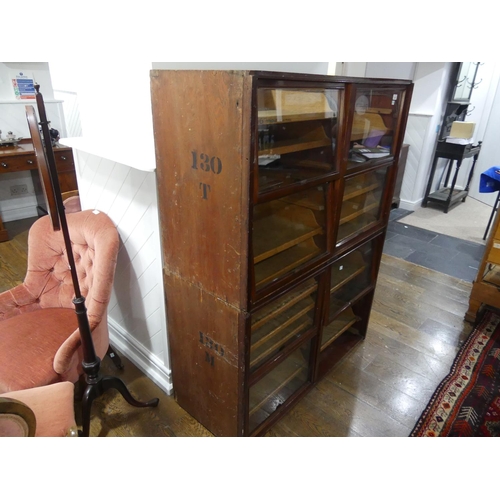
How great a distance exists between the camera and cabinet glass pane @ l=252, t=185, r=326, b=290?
1391mm

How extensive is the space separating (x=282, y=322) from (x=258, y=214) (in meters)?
0.48

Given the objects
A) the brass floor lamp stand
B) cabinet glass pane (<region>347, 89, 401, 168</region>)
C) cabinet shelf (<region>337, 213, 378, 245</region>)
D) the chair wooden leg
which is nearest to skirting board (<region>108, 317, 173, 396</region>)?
the brass floor lamp stand

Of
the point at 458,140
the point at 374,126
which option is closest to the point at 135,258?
the point at 374,126

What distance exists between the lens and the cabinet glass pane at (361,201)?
5.69 ft

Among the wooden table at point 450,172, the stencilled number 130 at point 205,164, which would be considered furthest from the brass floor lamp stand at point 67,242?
the wooden table at point 450,172

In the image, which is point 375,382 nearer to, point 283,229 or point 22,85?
point 283,229

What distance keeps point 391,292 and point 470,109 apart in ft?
11.2

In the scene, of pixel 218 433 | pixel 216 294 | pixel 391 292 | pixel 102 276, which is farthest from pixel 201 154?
pixel 391 292

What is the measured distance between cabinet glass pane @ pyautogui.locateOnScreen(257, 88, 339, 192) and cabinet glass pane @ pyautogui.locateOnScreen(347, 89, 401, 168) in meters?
0.23

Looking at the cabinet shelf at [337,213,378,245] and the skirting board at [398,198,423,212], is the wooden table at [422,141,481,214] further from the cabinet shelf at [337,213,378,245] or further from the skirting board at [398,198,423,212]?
the cabinet shelf at [337,213,378,245]

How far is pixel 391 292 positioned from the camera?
2723mm

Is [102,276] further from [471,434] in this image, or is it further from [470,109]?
[470,109]

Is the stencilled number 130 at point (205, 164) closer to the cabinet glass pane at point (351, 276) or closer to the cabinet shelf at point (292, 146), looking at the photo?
the cabinet shelf at point (292, 146)

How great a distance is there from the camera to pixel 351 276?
197cm
